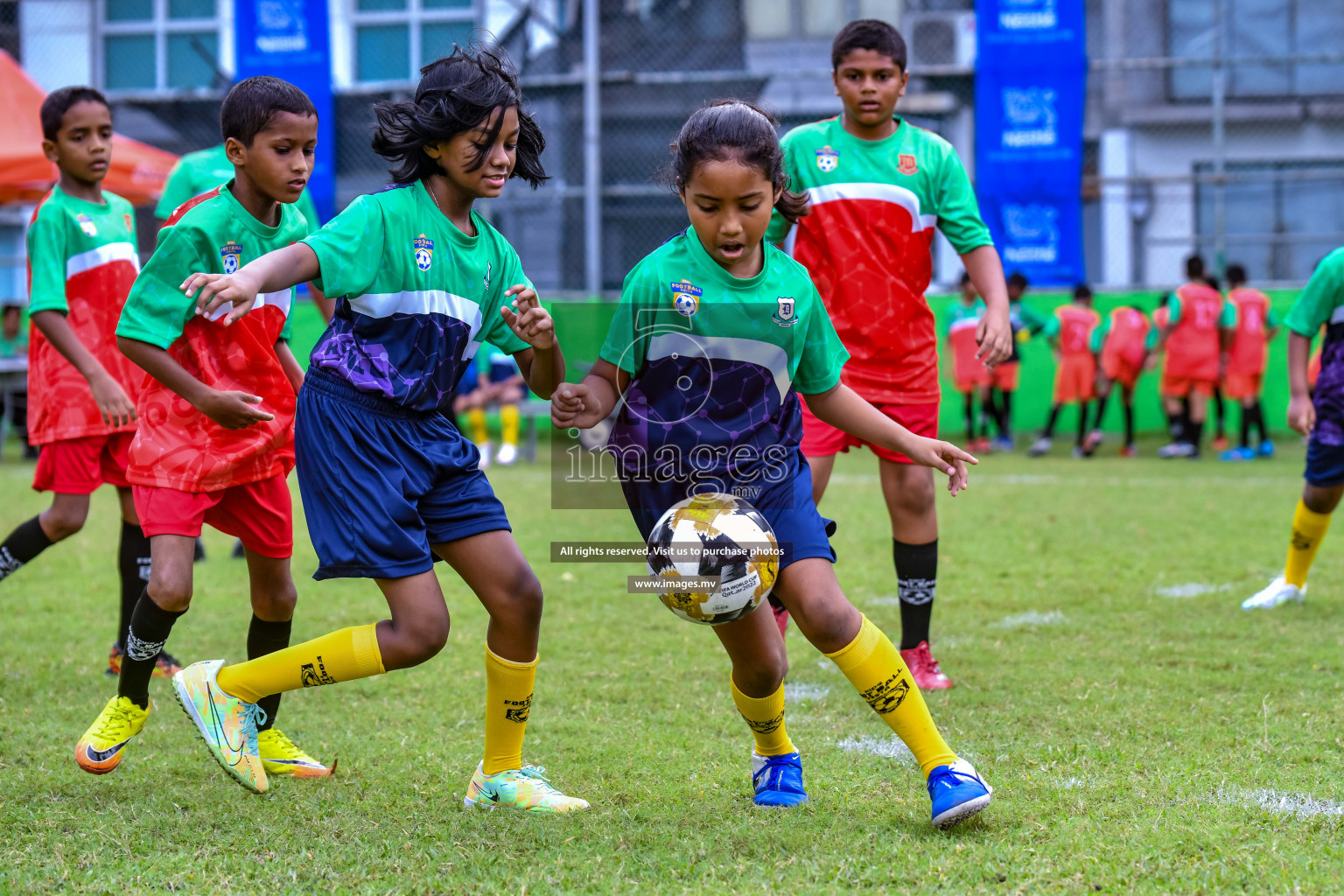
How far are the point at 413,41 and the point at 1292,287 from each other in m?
11.7

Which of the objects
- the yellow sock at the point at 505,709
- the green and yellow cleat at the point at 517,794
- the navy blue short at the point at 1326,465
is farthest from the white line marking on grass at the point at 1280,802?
the navy blue short at the point at 1326,465

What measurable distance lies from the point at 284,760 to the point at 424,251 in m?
1.40

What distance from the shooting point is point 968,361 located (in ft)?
45.4

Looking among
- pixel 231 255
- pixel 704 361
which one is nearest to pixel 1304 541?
pixel 704 361

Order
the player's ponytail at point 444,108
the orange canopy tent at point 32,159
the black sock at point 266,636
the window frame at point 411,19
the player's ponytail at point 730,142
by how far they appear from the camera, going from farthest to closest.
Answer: the window frame at point 411,19, the orange canopy tent at point 32,159, the black sock at point 266,636, the player's ponytail at point 444,108, the player's ponytail at point 730,142

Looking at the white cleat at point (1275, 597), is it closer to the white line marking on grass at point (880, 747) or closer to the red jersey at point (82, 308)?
the white line marking on grass at point (880, 747)

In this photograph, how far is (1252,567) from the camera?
6309 mm

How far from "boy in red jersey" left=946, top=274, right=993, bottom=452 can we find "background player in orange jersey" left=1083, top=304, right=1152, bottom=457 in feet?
3.69

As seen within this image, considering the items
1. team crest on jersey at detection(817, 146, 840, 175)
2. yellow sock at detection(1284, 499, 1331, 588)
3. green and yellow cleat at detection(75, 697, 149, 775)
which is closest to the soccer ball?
green and yellow cleat at detection(75, 697, 149, 775)

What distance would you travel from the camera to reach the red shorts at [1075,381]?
13523 mm

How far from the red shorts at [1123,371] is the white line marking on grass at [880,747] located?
34.8ft

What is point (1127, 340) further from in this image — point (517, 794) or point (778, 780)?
point (517, 794)

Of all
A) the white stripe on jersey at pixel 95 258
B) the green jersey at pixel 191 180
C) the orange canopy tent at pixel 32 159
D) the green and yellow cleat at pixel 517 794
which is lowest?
the green and yellow cleat at pixel 517 794

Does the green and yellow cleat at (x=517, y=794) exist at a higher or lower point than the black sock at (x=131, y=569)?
lower
